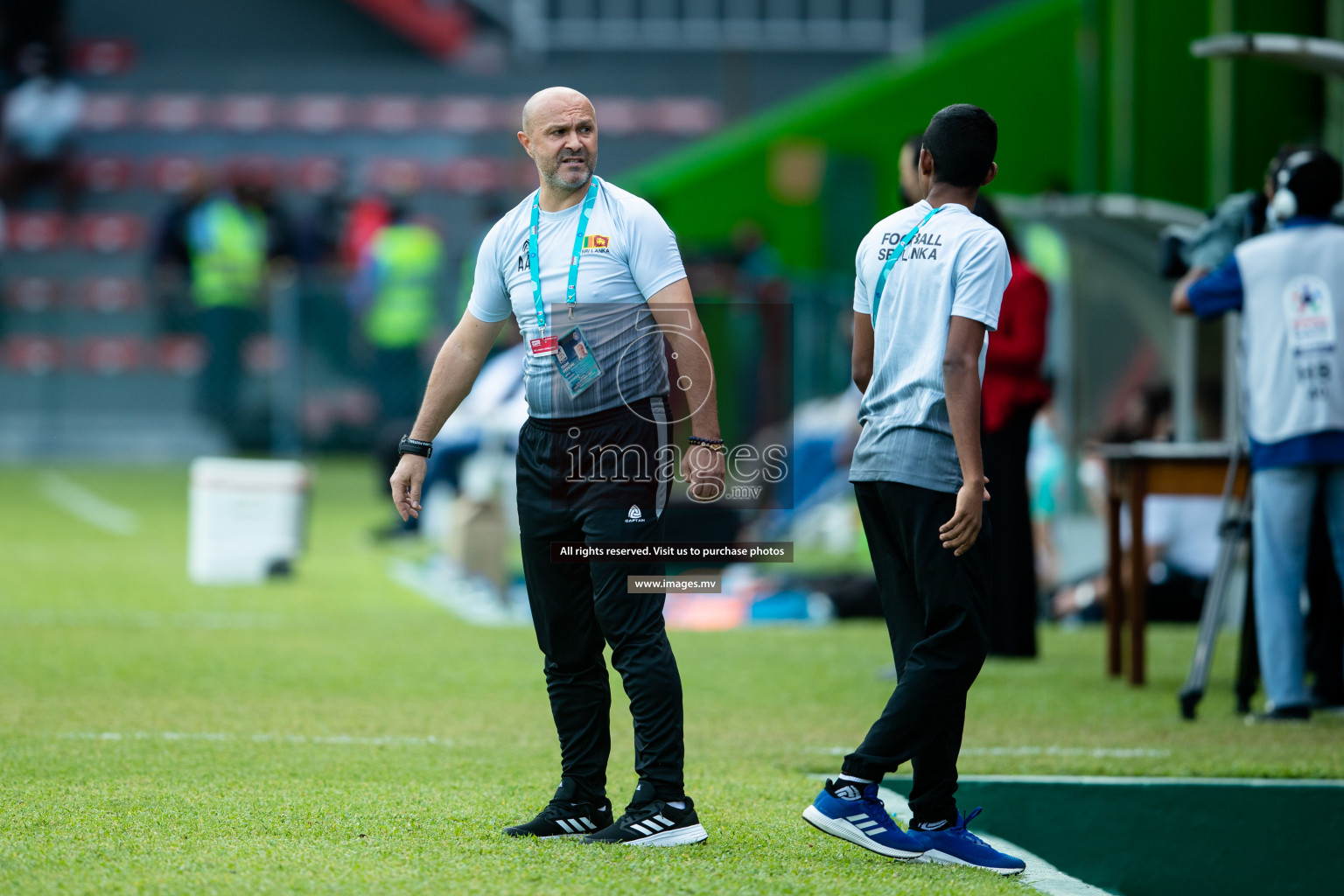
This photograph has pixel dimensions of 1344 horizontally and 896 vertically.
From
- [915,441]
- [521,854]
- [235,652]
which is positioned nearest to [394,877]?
[521,854]

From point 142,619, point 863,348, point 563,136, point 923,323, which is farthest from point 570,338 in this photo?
Result: point 142,619

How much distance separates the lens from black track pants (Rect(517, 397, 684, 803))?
4617 mm

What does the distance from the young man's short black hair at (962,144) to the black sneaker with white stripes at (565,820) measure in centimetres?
190

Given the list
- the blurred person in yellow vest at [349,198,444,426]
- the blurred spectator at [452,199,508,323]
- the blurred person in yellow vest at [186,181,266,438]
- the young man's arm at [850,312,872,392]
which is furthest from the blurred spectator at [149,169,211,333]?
the young man's arm at [850,312,872,392]

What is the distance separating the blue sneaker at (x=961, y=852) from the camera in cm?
458

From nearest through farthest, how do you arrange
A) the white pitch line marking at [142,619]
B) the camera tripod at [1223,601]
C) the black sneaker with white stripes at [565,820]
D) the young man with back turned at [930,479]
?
the young man with back turned at [930,479] < the black sneaker with white stripes at [565,820] < the camera tripod at [1223,601] < the white pitch line marking at [142,619]

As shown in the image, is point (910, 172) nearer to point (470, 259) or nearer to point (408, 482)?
point (408, 482)

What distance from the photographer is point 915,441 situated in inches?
179

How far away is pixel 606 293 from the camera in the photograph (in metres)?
4.63

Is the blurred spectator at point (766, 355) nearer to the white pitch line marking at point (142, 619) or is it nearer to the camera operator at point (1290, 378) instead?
the white pitch line marking at point (142, 619)

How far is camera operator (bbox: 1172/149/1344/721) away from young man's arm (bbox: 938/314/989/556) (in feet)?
8.53

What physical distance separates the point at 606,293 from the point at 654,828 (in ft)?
4.55

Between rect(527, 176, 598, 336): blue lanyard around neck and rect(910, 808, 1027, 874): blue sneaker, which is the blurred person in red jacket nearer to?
rect(910, 808, 1027, 874): blue sneaker

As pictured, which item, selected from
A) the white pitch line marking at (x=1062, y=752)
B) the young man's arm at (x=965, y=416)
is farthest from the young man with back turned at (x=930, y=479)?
the white pitch line marking at (x=1062, y=752)
